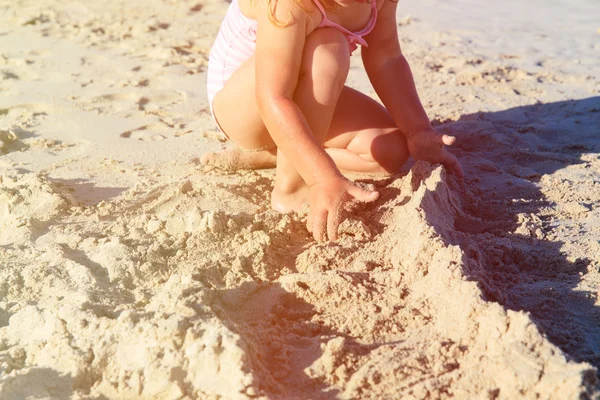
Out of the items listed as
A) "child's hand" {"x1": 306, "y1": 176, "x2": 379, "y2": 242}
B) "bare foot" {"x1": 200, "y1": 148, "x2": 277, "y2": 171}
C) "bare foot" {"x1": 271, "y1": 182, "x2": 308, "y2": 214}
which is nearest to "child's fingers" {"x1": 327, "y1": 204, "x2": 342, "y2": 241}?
"child's hand" {"x1": 306, "y1": 176, "x2": 379, "y2": 242}

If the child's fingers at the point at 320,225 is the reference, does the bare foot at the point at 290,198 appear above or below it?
below

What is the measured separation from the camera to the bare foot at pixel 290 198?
7.06 ft

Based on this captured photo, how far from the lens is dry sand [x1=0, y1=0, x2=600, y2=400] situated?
50.6 inches

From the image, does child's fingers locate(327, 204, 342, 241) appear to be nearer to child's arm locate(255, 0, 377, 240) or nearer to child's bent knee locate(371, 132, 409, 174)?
child's arm locate(255, 0, 377, 240)

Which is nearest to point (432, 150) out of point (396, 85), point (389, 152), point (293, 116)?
point (389, 152)

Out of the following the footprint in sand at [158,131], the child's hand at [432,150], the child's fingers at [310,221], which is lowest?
the footprint in sand at [158,131]

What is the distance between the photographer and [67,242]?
192 centimetres

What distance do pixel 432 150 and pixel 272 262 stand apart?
98 centimetres

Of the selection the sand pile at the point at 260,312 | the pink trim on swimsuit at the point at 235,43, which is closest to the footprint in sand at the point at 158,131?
the pink trim on swimsuit at the point at 235,43

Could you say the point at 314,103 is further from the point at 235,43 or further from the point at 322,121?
the point at 235,43

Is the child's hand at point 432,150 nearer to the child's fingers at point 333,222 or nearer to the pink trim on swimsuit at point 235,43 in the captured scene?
the pink trim on swimsuit at point 235,43

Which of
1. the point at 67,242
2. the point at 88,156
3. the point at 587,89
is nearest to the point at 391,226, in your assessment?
the point at 67,242

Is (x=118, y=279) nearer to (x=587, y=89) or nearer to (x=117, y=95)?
(x=117, y=95)

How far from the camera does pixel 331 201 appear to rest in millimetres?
1893
